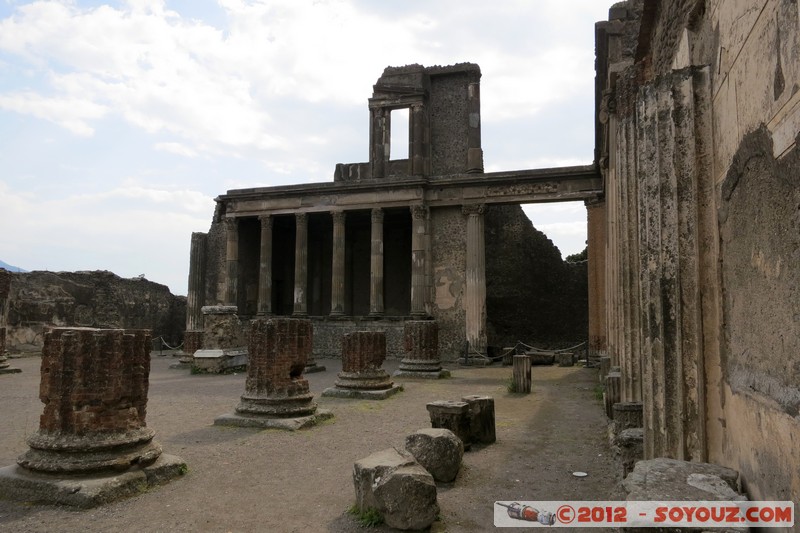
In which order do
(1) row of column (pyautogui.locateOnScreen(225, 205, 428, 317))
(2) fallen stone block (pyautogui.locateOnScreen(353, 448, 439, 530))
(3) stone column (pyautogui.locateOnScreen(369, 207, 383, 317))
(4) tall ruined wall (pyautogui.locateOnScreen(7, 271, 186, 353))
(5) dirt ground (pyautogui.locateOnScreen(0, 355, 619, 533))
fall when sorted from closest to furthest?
1. (2) fallen stone block (pyautogui.locateOnScreen(353, 448, 439, 530))
2. (5) dirt ground (pyautogui.locateOnScreen(0, 355, 619, 533))
3. (4) tall ruined wall (pyautogui.locateOnScreen(7, 271, 186, 353))
4. (1) row of column (pyautogui.locateOnScreen(225, 205, 428, 317))
5. (3) stone column (pyautogui.locateOnScreen(369, 207, 383, 317))

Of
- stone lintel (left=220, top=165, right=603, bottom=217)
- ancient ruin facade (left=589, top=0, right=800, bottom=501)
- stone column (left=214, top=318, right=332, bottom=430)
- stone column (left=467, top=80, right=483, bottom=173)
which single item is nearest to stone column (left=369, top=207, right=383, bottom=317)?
stone lintel (left=220, top=165, right=603, bottom=217)

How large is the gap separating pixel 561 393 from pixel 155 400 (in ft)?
22.3

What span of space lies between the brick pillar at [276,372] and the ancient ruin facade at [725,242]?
4.79 metres

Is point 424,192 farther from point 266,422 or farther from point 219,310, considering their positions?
point 266,422

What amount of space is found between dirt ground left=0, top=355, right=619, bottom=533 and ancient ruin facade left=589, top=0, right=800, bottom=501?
120 cm

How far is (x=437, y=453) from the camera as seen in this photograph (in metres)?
4.48

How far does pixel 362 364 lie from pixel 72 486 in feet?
20.0

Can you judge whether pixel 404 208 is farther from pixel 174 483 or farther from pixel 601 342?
pixel 174 483

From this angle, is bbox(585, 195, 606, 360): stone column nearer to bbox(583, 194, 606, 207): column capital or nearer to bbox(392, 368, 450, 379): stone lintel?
bbox(583, 194, 606, 207): column capital

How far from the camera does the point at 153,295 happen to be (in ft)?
73.5

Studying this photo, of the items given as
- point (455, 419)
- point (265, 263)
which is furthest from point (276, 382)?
point (265, 263)

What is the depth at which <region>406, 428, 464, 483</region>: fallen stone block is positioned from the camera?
445 centimetres

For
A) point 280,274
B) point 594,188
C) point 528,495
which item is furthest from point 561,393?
point 280,274

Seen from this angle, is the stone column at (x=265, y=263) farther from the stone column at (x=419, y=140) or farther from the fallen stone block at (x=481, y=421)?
the fallen stone block at (x=481, y=421)
